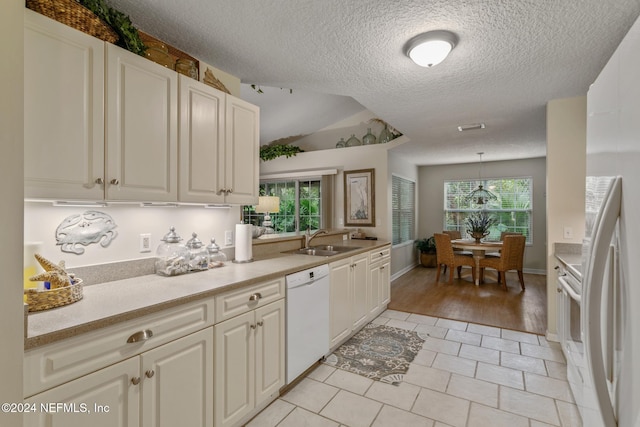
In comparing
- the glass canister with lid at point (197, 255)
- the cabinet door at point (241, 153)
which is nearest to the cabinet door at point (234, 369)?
the glass canister with lid at point (197, 255)

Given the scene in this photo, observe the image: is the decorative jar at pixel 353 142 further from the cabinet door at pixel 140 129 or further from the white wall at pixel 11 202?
the white wall at pixel 11 202

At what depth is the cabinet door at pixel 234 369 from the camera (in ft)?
5.32

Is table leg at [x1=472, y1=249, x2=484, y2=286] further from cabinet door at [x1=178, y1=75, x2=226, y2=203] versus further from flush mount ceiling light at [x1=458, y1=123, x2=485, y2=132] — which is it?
cabinet door at [x1=178, y1=75, x2=226, y2=203]

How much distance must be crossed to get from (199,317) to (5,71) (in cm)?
117

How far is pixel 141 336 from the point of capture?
1264mm

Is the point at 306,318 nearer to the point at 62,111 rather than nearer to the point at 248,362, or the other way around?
the point at 248,362

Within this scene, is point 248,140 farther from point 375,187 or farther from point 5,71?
point 375,187

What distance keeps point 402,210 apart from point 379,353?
3.87 meters

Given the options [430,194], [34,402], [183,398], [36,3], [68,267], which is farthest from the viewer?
[430,194]

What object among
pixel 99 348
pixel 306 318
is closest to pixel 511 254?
pixel 306 318

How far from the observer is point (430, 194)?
727cm

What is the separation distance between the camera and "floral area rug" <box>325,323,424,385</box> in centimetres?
248

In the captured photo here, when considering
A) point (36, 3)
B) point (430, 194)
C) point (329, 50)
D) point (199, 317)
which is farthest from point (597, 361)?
point (430, 194)

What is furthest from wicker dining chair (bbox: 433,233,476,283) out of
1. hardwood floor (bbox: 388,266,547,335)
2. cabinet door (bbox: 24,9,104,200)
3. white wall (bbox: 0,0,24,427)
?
white wall (bbox: 0,0,24,427)
